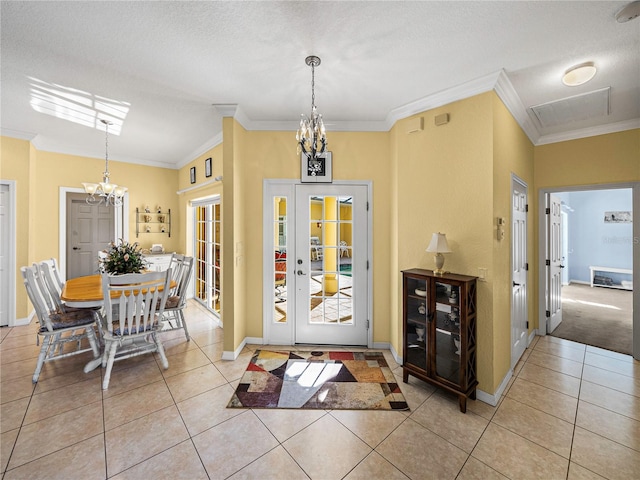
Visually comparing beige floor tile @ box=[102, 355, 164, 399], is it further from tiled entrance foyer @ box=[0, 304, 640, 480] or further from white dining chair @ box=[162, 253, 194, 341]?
white dining chair @ box=[162, 253, 194, 341]

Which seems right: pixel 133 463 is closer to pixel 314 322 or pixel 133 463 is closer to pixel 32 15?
pixel 314 322

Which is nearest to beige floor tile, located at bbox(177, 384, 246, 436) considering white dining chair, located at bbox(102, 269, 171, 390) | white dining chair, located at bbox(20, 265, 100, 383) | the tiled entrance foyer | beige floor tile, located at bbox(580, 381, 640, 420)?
the tiled entrance foyer

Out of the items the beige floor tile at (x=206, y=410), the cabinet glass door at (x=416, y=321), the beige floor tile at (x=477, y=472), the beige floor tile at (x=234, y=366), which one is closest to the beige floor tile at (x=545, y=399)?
the cabinet glass door at (x=416, y=321)

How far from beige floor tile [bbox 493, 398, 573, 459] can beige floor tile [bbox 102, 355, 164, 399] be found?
3.08 metres

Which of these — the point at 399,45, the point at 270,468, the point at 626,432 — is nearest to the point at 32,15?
the point at 399,45

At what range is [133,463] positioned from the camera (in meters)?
1.66

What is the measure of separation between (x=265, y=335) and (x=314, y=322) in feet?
2.10

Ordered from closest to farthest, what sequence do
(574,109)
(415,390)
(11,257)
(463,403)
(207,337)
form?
(463,403)
(415,390)
(574,109)
(207,337)
(11,257)

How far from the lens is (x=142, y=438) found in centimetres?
187

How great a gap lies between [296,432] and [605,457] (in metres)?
2.05

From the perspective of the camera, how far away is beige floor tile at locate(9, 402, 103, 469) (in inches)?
68.0

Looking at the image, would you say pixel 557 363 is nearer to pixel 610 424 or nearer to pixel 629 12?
pixel 610 424

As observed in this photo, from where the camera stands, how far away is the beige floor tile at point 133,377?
2.40m

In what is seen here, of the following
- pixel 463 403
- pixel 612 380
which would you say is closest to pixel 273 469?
pixel 463 403
